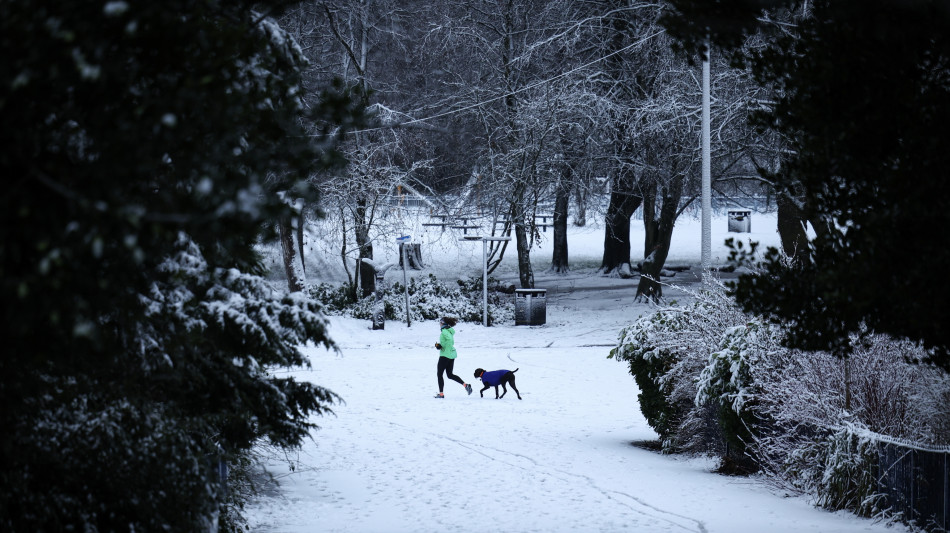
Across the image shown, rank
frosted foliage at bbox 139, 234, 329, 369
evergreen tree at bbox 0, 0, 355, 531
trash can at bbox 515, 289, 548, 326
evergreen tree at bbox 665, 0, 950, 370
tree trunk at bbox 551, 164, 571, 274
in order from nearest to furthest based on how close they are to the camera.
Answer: evergreen tree at bbox 0, 0, 355, 531 < evergreen tree at bbox 665, 0, 950, 370 < frosted foliage at bbox 139, 234, 329, 369 < trash can at bbox 515, 289, 548, 326 < tree trunk at bbox 551, 164, 571, 274

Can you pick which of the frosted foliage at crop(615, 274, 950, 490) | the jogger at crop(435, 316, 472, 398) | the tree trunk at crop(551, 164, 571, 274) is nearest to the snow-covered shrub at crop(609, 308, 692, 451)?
the frosted foliage at crop(615, 274, 950, 490)

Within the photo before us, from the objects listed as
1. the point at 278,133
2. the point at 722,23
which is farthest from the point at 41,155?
the point at 722,23

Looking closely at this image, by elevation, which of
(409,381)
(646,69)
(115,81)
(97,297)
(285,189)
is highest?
(646,69)

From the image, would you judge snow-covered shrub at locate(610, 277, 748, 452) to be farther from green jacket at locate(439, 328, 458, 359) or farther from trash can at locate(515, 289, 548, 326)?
trash can at locate(515, 289, 548, 326)

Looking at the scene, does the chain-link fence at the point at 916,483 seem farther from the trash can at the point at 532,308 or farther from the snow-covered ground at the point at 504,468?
the trash can at the point at 532,308

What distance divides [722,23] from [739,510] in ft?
15.7

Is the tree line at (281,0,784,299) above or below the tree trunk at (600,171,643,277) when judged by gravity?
above

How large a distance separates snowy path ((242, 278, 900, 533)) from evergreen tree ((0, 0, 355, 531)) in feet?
8.56

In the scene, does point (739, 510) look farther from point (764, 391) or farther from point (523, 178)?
point (523, 178)

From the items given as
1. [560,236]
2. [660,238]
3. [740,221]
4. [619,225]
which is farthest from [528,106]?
[740,221]

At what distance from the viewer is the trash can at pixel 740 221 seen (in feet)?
165

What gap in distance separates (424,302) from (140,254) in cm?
2613

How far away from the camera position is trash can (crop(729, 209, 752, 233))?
5041 cm

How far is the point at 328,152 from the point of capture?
4039 mm
